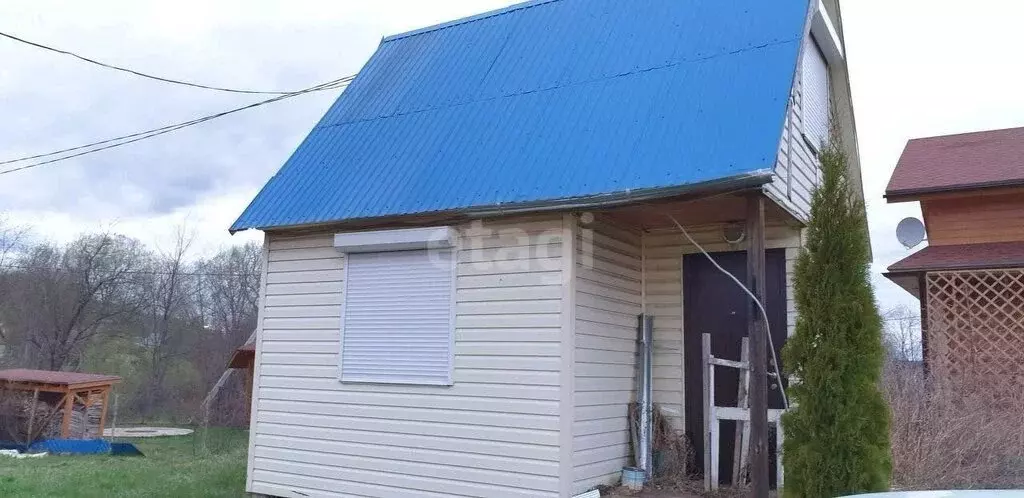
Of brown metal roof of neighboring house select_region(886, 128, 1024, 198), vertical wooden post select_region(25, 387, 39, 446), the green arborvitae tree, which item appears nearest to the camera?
the green arborvitae tree

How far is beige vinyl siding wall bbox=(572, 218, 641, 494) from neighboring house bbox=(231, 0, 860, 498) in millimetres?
28

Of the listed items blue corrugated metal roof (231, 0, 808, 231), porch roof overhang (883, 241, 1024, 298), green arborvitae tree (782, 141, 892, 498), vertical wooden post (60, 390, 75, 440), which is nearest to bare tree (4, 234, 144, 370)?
vertical wooden post (60, 390, 75, 440)

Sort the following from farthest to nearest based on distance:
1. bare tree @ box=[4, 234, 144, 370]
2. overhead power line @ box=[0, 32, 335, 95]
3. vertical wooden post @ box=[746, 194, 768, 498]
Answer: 1. bare tree @ box=[4, 234, 144, 370]
2. overhead power line @ box=[0, 32, 335, 95]
3. vertical wooden post @ box=[746, 194, 768, 498]

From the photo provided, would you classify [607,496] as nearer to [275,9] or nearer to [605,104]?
[605,104]

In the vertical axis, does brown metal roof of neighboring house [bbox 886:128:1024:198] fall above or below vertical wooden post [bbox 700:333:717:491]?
above

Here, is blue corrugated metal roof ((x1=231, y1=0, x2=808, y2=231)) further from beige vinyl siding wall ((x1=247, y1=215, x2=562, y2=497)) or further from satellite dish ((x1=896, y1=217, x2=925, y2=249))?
satellite dish ((x1=896, y1=217, x2=925, y2=249))

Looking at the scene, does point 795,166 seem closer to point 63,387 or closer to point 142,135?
point 142,135

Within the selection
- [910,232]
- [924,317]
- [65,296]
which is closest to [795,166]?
[924,317]

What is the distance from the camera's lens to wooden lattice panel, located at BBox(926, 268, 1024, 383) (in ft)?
34.6

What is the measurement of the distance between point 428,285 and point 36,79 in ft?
31.1

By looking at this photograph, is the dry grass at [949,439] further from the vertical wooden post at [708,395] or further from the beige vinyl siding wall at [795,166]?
the beige vinyl siding wall at [795,166]

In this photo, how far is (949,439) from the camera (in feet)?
24.4

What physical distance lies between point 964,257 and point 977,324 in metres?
1.02

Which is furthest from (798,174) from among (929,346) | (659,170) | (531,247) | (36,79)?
(36,79)
